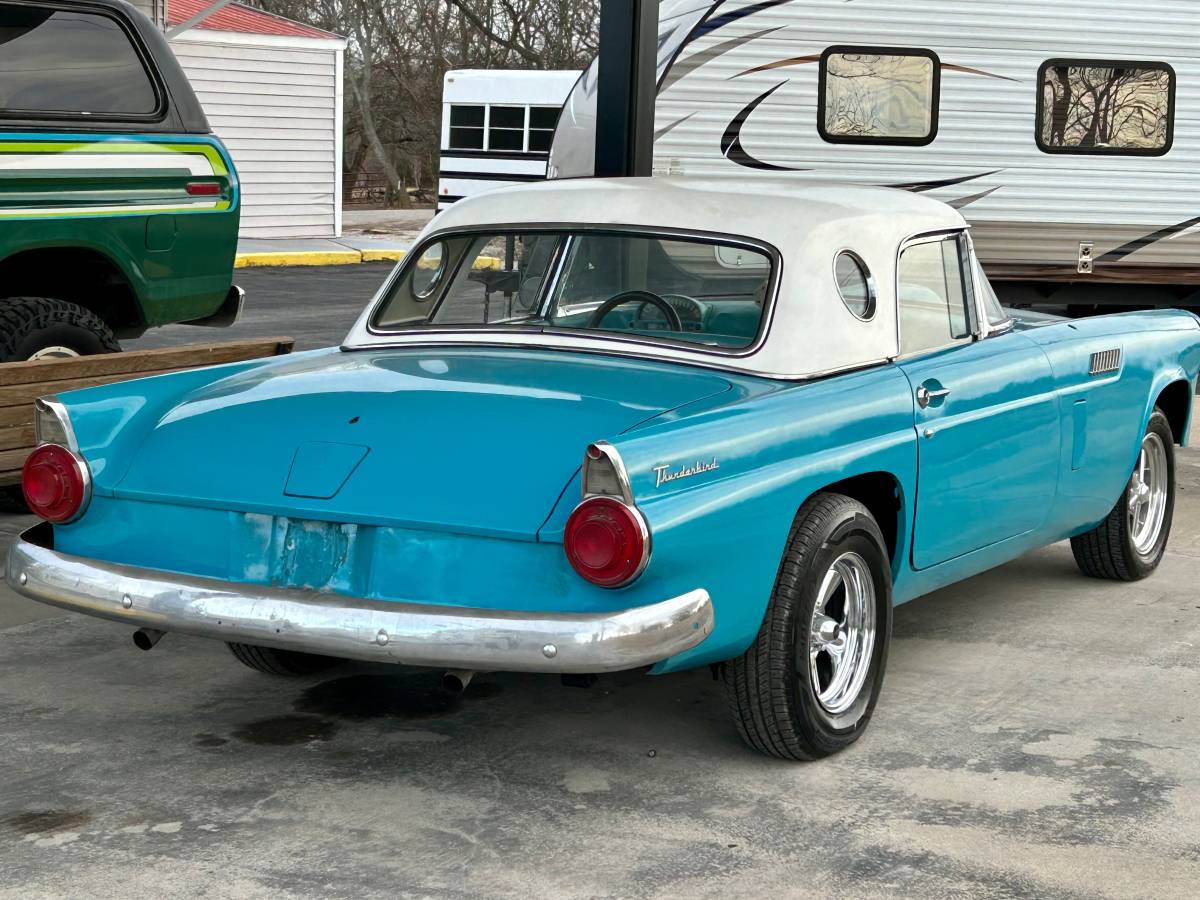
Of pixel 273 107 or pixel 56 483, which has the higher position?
pixel 273 107

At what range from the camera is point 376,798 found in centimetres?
423

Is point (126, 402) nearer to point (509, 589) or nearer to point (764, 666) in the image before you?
point (509, 589)

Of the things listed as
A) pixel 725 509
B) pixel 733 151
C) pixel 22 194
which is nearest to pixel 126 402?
pixel 725 509

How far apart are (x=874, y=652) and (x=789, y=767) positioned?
1.43 feet

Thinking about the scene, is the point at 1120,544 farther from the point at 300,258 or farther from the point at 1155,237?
the point at 300,258

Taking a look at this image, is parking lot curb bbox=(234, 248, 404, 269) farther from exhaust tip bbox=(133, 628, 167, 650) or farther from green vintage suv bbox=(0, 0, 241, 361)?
exhaust tip bbox=(133, 628, 167, 650)

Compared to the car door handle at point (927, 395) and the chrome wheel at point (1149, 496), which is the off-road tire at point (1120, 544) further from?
the car door handle at point (927, 395)

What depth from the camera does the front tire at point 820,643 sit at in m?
4.30

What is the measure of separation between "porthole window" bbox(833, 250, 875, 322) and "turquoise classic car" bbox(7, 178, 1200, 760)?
2cm

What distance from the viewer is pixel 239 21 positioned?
24.2 m

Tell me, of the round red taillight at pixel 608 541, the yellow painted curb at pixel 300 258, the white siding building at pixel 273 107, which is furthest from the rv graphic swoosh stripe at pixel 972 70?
the white siding building at pixel 273 107

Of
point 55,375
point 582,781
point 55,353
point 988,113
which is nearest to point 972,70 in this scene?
point 988,113

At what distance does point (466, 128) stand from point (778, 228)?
A: 62.0ft

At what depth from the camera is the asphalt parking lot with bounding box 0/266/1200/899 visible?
3.79 metres
